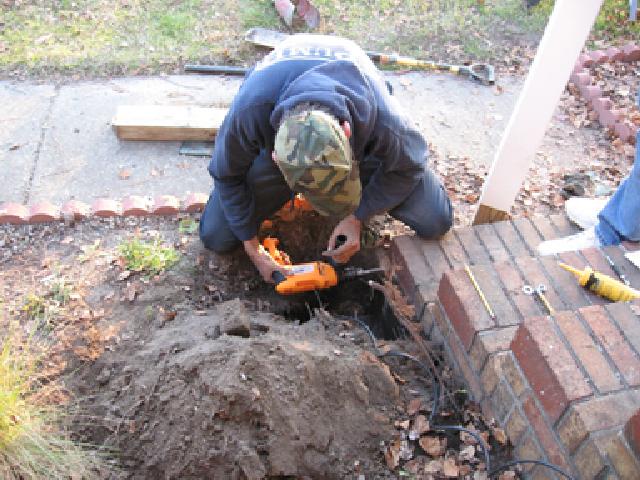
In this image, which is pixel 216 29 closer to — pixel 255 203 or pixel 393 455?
pixel 255 203

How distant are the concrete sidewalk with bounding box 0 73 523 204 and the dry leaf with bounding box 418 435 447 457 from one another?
7.25ft

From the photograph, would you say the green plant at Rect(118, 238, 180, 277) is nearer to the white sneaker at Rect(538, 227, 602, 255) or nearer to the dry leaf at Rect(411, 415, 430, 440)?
the dry leaf at Rect(411, 415, 430, 440)

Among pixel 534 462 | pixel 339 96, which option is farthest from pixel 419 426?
pixel 339 96

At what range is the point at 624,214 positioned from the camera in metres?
3.02

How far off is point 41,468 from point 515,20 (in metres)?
5.55

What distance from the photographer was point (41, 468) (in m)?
1.98

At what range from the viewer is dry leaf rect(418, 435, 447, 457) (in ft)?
7.36

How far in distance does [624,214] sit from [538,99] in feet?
2.72

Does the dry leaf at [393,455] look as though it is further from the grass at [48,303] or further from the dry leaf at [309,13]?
the dry leaf at [309,13]

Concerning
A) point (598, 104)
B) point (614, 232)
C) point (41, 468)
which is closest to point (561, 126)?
point (598, 104)

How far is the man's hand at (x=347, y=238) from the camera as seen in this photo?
10.2 ft

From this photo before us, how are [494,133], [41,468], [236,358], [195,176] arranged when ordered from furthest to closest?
1. [494,133]
2. [195,176]
3. [236,358]
4. [41,468]

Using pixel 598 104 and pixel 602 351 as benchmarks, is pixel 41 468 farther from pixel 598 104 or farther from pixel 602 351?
pixel 598 104

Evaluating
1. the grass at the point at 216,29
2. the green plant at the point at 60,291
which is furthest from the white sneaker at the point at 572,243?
the grass at the point at 216,29
